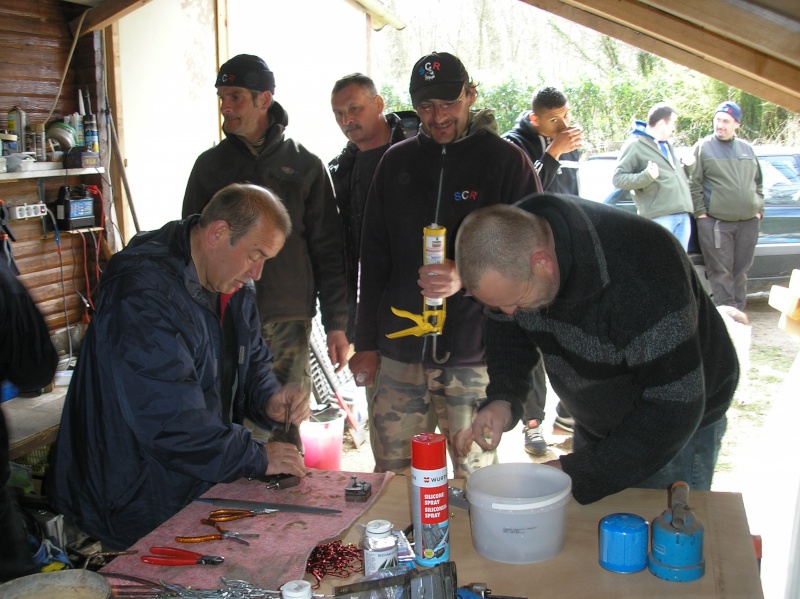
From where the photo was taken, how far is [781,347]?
723 cm

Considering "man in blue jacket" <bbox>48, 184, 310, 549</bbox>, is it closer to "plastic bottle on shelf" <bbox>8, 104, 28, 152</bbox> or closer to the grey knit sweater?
the grey knit sweater

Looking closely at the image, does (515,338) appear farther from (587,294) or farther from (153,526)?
(153,526)

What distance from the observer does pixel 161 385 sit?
6.48ft

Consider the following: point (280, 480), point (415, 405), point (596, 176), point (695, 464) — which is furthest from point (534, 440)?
point (596, 176)

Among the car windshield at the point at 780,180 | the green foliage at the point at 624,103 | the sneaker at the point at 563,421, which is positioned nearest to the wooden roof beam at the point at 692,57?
the sneaker at the point at 563,421

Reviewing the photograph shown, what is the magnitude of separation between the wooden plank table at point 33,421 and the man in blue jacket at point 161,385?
4.19 ft

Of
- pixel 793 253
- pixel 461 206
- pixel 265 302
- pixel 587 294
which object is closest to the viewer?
pixel 587 294

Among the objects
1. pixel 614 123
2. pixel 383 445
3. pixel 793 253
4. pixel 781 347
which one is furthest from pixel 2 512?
pixel 614 123

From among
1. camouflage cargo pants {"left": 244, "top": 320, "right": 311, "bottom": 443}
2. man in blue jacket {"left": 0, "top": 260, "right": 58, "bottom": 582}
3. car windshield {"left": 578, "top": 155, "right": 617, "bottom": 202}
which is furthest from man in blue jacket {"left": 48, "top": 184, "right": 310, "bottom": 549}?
car windshield {"left": 578, "top": 155, "right": 617, "bottom": 202}

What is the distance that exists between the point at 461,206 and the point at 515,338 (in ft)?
2.92

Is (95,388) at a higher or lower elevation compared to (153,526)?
higher

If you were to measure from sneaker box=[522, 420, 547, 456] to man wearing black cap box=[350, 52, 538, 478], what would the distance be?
1565 mm

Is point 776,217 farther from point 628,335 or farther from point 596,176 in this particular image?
point 628,335

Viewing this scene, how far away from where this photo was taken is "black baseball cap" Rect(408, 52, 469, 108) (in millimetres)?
3062
